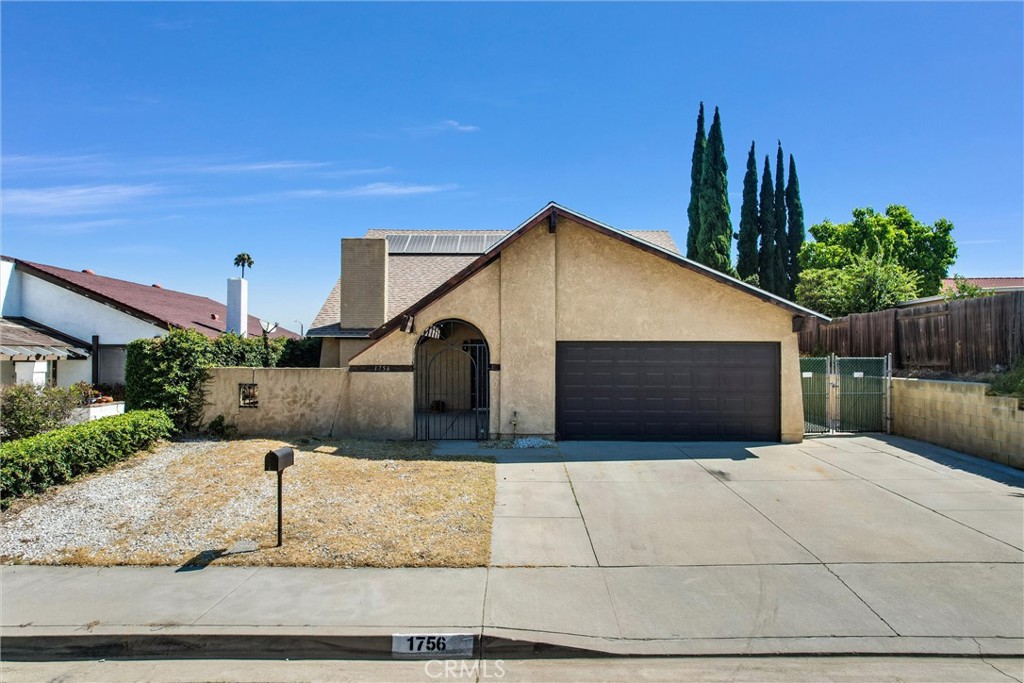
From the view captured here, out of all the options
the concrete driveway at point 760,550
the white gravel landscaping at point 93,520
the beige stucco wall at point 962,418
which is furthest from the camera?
the beige stucco wall at point 962,418

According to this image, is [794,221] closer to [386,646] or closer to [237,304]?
[237,304]

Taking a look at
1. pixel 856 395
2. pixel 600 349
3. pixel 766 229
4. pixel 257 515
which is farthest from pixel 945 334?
pixel 766 229

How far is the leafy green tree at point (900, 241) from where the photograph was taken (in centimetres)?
4153

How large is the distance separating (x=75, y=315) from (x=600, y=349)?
65.8ft

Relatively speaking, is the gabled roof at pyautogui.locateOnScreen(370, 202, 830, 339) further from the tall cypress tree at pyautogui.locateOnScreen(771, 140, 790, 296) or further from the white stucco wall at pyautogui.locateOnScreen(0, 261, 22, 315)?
the tall cypress tree at pyautogui.locateOnScreen(771, 140, 790, 296)

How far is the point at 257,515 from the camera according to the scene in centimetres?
770

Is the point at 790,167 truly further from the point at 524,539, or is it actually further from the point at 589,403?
the point at 524,539

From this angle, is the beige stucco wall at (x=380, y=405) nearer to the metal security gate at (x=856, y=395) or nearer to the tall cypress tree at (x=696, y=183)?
the metal security gate at (x=856, y=395)

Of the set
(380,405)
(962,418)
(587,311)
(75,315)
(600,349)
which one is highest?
(75,315)

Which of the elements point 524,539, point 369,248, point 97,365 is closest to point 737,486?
point 524,539

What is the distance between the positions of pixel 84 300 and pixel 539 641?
76.1ft

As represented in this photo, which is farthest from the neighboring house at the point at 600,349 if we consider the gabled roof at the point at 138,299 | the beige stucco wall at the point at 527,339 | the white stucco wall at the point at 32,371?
the white stucco wall at the point at 32,371

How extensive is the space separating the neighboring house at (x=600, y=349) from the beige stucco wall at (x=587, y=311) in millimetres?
24

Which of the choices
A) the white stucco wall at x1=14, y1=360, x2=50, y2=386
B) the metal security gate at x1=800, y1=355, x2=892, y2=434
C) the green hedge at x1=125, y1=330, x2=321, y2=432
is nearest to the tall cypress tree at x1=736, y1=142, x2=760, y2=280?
the metal security gate at x1=800, y1=355, x2=892, y2=434
